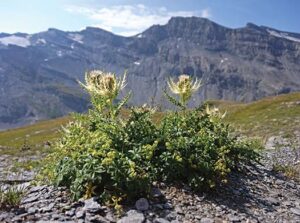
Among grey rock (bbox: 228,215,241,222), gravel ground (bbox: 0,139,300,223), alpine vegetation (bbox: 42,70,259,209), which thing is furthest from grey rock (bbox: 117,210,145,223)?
grey rock (bbox: 228,215,241,222)

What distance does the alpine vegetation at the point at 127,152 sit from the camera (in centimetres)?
1127

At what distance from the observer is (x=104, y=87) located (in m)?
13.1

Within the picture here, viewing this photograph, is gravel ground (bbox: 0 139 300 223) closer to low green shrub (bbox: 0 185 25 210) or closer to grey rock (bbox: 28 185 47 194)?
grey rock (bbox: 28 185 47 194)

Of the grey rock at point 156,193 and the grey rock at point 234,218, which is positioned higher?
the grey rock at point 156,193

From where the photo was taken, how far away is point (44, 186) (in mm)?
12445

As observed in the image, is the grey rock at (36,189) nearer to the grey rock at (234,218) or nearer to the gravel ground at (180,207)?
the gravel ground at (180,207)

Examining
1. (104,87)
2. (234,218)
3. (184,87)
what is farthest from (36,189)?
(184,87)

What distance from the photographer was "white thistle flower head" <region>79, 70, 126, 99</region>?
1305cm

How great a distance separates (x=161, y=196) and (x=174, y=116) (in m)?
4.22

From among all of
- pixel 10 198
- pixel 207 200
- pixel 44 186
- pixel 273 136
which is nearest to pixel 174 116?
pixel 207 200

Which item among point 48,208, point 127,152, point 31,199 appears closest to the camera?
point 48,208

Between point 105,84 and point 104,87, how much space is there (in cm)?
9

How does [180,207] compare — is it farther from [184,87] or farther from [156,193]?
[184,87]

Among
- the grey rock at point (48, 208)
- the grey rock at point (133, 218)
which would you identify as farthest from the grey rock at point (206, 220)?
the grey rock at point (48, 208)
